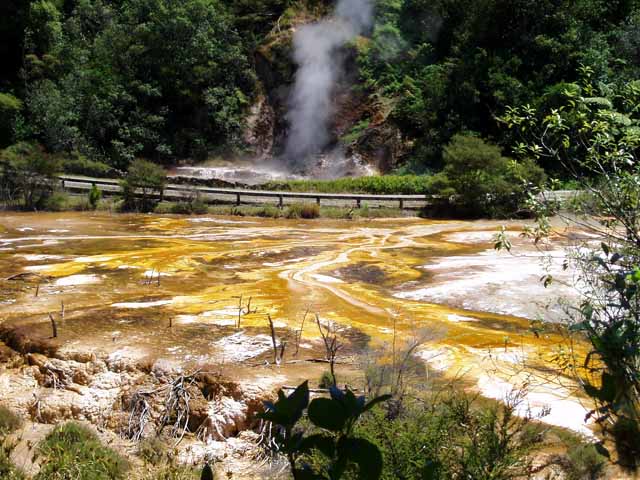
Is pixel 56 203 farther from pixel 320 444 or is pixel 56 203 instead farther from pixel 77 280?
pixel 320 444

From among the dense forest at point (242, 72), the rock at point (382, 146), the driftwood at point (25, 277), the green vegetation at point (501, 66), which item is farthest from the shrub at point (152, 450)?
the rock at point (382, 146)

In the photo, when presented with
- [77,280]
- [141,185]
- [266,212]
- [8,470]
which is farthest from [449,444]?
[141,185]

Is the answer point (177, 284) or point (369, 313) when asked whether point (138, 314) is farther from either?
point (369, 313)

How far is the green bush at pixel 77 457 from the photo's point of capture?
4.87m

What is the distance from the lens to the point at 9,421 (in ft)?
19.5

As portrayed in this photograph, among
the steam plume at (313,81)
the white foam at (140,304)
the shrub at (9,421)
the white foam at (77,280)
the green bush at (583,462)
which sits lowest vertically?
the shrub at (9,421)

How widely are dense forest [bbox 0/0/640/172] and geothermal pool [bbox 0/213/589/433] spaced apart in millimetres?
13623

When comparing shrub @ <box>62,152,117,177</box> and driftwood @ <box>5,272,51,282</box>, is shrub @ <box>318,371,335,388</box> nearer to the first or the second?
driftwood @ <box>5,272,51,282</box>

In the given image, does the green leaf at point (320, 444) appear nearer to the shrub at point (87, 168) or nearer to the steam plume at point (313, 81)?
the steam plume at point (313, 81)

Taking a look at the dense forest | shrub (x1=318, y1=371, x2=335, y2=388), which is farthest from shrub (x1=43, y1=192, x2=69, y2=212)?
shrub (x1=318, y1=371, x2=335, y2=388)

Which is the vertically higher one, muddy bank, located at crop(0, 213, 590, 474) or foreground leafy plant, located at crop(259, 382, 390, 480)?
foreground leafy plant, located at crop(259, 382, 390, 480)

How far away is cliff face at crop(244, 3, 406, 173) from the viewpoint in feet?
96.8

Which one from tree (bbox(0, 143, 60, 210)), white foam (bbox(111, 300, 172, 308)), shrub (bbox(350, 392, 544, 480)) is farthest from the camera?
tree (bbox(0, 143, 60, 210))

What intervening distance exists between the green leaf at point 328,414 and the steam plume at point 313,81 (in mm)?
30091
